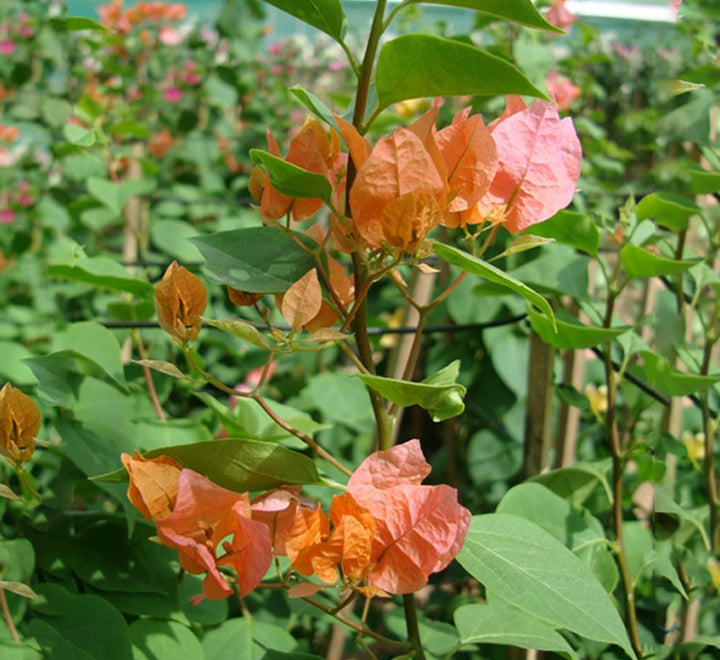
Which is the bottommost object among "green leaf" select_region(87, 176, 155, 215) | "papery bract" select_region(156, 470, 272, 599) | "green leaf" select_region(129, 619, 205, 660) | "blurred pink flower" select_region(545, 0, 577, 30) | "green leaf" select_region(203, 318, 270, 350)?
"green leaf" select_region(129, 619, 205, 660)

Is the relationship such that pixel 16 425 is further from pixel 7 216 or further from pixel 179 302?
pixel 7 216

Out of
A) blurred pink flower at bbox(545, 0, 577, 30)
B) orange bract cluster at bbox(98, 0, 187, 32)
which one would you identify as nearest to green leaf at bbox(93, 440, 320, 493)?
blurred pink flower at bbox(545, 0, 577, 30)

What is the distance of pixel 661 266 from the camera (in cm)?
73

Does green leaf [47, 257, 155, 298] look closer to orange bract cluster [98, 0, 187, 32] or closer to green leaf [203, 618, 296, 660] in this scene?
green leaf [203, 618, 296, 660]

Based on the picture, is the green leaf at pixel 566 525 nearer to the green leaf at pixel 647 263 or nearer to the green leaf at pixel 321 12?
A: the green leaf at pixel 647 263

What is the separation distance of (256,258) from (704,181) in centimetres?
38

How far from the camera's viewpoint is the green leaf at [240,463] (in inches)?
19.6

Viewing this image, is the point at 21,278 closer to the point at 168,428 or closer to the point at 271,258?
the point at 168,428

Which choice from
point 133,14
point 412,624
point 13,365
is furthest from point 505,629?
point 133,14

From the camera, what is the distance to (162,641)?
2.27ft

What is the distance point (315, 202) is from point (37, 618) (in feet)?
1.26

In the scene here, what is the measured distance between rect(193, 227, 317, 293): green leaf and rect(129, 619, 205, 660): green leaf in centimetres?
32

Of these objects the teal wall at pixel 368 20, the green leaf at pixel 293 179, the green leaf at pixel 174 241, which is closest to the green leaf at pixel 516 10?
the green leaf at pixel 293 179

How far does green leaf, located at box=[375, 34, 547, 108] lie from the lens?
0.44 meters
